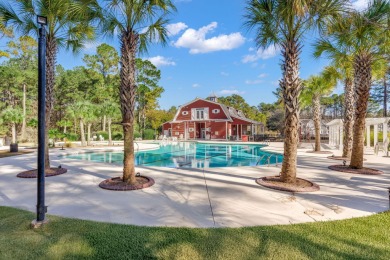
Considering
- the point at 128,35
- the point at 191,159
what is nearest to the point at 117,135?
the point at 191,159

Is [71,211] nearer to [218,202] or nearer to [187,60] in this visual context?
[218,202]

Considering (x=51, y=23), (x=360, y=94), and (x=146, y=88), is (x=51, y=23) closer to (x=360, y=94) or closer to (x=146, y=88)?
(x=360, y=94)

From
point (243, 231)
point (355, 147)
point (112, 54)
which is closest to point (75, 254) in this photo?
point (243, 231)

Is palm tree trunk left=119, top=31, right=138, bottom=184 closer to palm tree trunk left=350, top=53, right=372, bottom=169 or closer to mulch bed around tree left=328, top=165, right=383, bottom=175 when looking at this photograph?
mulch bed around tree left=328, top=165, right=383, bottom=175

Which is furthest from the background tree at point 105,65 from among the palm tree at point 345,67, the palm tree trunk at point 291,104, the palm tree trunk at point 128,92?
the palm tree trunk at point 291,104

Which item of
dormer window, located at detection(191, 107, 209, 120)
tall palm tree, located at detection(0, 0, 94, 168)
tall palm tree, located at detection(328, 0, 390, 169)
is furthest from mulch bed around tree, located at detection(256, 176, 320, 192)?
dormer window, located at detection(191, 107, 209, 120)

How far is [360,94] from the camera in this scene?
853 cm

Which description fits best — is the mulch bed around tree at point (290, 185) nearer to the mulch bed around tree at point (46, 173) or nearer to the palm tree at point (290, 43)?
the palm tree at point (290, 43)

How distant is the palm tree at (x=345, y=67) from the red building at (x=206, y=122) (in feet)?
67.4

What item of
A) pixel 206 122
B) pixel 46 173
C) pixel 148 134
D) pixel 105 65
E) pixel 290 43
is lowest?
pixel 46 173

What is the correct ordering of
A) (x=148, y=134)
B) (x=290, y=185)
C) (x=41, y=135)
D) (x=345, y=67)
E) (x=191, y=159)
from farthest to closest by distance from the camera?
(x=148, y=134)
(x=191, y=159)
(x=345, y=67)
(x=290, y=185)
(x=41, y=135)

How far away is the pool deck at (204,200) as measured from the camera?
4.27 m

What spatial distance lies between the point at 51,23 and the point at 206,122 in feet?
91.4

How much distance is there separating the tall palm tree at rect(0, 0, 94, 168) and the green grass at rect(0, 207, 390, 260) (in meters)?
5.65
